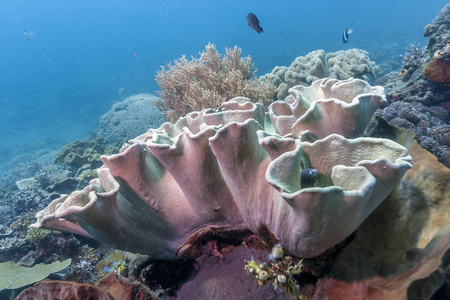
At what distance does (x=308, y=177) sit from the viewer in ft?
4.87

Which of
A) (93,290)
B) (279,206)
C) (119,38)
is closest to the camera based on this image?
(279,206)

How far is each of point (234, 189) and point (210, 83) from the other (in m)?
4.41

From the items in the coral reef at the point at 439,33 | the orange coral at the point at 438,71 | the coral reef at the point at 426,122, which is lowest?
the coral reef at the point at 426,122

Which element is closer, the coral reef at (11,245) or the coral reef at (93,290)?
the coral reef at (93,290)

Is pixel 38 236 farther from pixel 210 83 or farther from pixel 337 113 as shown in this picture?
pixel 337 113

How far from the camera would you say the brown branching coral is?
5043mm

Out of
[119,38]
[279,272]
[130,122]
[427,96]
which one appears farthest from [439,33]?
[119,38]

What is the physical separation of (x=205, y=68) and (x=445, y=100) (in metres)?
5.98

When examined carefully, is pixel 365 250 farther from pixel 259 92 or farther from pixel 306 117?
pixel 259 92

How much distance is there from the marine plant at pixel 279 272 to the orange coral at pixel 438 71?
21.4 feet

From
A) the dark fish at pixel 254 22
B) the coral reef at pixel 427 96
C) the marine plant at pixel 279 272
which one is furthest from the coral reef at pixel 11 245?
the dark fish at pixel 254 22

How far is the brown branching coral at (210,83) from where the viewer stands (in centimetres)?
504

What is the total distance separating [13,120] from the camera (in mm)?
51531

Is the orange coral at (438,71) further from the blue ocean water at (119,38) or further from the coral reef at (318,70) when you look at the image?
the blue ocean water at (119,38)
